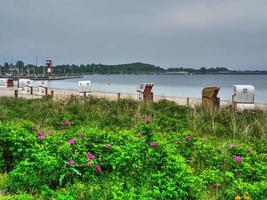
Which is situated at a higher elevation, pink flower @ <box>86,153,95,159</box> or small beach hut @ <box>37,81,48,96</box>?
pink flower @ <box>86,153,95,159</box>

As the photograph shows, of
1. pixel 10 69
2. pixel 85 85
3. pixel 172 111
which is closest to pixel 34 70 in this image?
pixel 10 69

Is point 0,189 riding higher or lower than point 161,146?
lower

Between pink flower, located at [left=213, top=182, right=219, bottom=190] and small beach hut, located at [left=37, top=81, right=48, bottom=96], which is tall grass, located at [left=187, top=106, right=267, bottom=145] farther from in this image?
small beach hut, located at [left=37, top=81, right=48, bottom=96]

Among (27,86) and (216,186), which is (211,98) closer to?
(216,186)

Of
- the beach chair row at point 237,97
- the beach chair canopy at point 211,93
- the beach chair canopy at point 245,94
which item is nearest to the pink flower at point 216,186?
the beach chair row at point 237,97

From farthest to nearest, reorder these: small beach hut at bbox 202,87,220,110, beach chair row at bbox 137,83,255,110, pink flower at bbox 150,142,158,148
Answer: beach chair row at bbox 137,83,255,110 < small beach hut at bbox 202,87,220,110 < pink flower at bbox 150,142,158,148

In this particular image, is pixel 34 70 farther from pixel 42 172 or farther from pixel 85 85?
pixel 42 172

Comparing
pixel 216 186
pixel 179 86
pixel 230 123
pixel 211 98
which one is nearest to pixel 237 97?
pixel 211 98

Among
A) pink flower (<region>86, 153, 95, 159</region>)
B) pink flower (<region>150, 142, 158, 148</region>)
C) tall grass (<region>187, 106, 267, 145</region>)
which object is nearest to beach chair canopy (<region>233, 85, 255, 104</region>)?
tall grass (<region>187, 106, 267, 145</region>)

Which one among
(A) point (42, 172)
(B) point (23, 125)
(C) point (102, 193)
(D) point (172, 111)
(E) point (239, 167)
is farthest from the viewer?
(D) point (172, 111)

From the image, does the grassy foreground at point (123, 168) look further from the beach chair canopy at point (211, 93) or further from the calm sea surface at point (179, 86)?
the calm sea surface at point (179, 86)

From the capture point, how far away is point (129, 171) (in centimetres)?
433

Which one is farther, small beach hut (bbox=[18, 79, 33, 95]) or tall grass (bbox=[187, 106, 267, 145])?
small beach hut (bbox=[18, 79, 33, 95])

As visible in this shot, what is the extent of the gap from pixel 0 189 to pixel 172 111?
8.02 m
